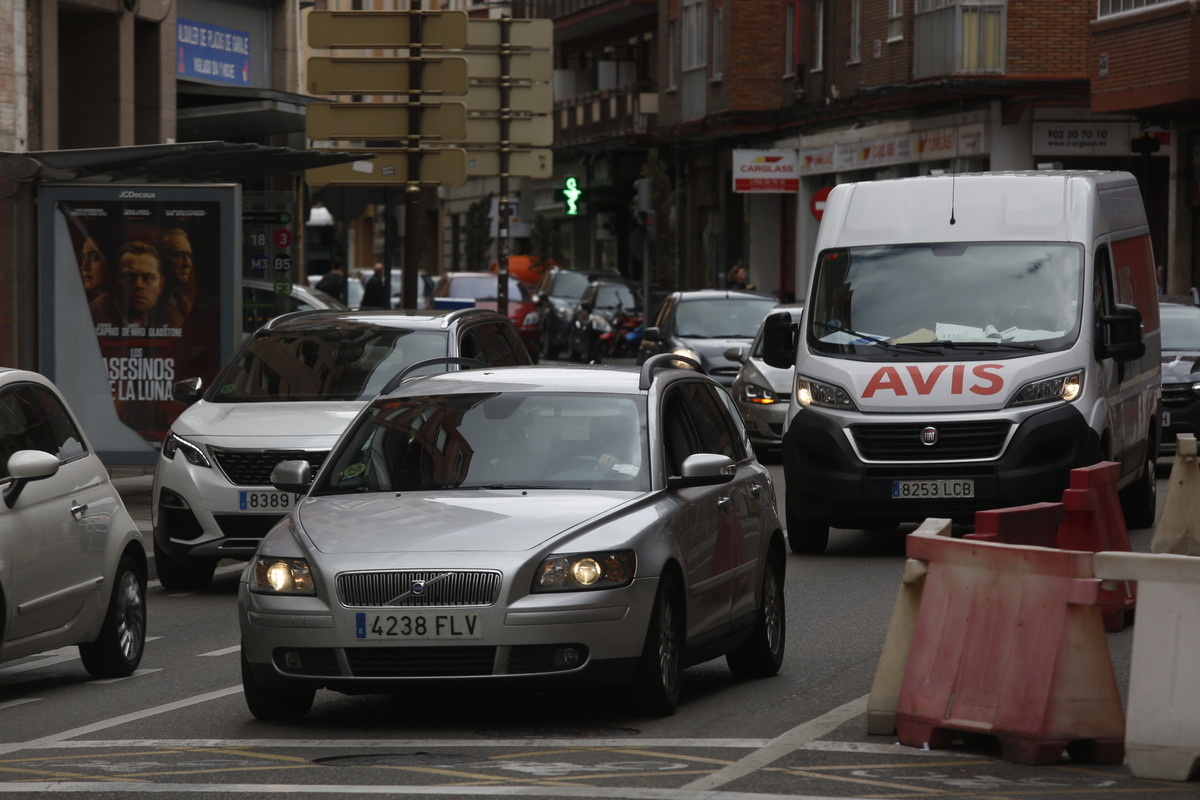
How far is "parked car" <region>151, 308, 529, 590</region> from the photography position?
1359cm

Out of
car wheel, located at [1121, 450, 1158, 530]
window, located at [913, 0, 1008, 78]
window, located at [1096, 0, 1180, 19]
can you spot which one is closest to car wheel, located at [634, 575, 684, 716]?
car wheel, located at [1121, 450, 1158, 530]

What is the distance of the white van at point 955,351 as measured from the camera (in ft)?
47.4

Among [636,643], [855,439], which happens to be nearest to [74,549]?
[636,643]

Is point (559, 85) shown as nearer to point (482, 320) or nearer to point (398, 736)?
point (482, 320)

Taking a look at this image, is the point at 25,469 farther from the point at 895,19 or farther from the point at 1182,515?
the point at 895,19

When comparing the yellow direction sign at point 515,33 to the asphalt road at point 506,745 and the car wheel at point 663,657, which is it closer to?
the asphalt road at point 506,745

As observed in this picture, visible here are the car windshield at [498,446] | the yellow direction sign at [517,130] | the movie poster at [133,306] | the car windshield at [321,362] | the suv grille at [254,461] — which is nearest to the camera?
the car windshield at [498,446]

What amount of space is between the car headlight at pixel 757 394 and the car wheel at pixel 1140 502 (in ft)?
20.3

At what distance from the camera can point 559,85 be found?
69750mm

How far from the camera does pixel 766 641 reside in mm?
9945

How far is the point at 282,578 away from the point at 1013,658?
8.87ft

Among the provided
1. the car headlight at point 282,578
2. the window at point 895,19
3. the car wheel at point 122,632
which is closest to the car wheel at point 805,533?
the car wheel at point 122,632

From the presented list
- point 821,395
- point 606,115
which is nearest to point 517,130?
point 821,395

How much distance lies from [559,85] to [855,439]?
56.0m
